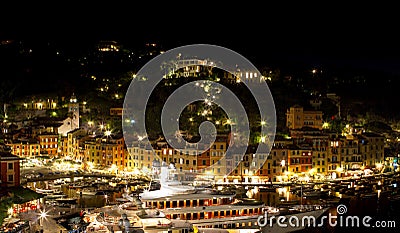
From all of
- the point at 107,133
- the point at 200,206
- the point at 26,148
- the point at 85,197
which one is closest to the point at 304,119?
the point at 107,133

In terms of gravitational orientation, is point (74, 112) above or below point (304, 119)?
above

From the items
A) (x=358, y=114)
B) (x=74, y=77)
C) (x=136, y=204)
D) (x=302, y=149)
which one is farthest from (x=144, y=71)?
(x=136, y=204)

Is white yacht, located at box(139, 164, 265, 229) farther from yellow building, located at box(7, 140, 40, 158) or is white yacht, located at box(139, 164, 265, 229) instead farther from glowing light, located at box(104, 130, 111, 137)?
yellow building, located at box(7, 140, 40, 158)

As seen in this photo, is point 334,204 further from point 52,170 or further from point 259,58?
point 259,58

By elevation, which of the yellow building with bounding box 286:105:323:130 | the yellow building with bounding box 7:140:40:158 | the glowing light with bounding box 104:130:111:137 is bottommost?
the yellow building with bounding box 7:140:40:158

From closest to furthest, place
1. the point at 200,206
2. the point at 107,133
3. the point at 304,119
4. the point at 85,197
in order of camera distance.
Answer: the point at 200,206 < the point at 85,197 < the point at 107,133 < the point at 304,119

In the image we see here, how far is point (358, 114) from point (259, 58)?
64.6 feet

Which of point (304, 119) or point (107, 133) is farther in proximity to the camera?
point (304, 119)

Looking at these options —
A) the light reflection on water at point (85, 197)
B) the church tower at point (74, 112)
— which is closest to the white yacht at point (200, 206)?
the light reflection on water at point (85, 197)

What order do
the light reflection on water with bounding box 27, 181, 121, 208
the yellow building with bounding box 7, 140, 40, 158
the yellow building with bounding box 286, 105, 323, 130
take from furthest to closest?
the yellow building with bounding box 286, 105, 323, 130 → the yellow building with bounding box 7, 140, 40, 158 → the light reflection on water with bounding box 27, 181, 121, 208

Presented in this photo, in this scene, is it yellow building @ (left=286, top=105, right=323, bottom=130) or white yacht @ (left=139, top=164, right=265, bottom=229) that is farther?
yellow building @ (left=286, top=105, right=323, bottom=130)

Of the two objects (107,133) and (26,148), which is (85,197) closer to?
(107,133)

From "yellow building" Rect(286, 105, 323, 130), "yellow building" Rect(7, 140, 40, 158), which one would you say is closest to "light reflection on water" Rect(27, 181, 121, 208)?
"yellow building" Rect(7, 140, 40, 158)

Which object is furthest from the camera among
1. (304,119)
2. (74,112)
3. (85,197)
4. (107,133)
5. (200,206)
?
(74,112)
